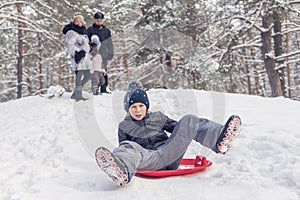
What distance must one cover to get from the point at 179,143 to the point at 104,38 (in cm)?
490

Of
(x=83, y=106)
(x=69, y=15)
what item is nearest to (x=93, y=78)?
(x=83, y=106)

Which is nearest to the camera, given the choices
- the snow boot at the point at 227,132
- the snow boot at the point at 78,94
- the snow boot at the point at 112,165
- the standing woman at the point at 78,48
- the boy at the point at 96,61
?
the snow boot at the point at 112,165

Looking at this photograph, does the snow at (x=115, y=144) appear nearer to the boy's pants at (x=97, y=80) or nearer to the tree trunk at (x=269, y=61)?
the boy's pants at (x=97, y=80)

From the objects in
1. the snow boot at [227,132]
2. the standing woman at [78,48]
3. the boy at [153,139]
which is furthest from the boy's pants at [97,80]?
the snow boot at [227,132]

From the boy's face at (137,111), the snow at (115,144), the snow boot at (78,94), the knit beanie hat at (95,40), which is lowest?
the snow at (115,144)

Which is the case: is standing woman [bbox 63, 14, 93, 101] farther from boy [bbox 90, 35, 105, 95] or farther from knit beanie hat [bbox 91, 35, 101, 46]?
knit beanie hat [bbox 91, 35, 101, 46]

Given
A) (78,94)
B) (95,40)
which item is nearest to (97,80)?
(78,94)

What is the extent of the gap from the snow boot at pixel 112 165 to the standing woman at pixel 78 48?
438 centimetres

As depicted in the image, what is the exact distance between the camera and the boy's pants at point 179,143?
2660 mm

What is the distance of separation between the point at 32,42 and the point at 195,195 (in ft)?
57.0

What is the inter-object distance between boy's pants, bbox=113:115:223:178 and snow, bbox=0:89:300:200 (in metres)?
0.17

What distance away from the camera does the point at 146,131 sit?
307 centimetres

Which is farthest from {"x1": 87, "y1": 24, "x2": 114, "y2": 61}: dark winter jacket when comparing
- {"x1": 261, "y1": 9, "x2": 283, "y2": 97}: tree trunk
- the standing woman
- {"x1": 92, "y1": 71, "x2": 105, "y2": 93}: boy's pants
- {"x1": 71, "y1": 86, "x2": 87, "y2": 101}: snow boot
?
{"x1": 261, "y1": 9, "x2": 283, "y2": 97}: tree trunk

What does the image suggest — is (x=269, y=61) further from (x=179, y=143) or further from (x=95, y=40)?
(x=179, y=143)
